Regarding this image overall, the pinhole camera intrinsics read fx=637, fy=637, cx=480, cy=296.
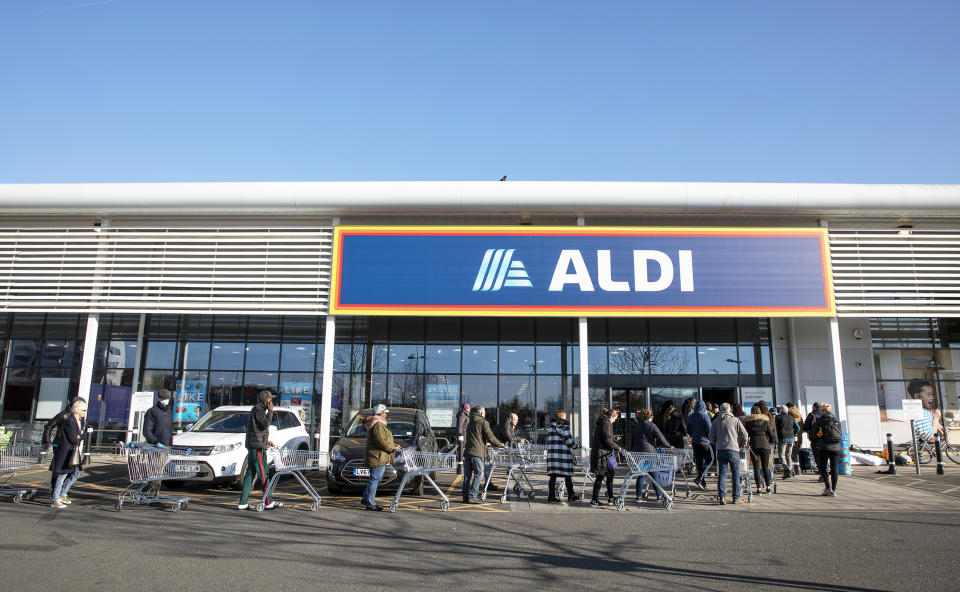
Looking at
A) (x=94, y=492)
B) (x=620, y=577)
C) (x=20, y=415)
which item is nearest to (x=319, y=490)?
(x=94, y=492)

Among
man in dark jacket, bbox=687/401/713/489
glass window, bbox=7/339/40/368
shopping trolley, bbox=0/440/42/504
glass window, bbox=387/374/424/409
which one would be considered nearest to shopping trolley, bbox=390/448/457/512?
man in dark jacket, bbox=687/401/713/489

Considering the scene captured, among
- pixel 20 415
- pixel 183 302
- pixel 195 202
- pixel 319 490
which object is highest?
pixel 195 202

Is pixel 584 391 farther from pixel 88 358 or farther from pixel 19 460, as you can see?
pixel 88 358

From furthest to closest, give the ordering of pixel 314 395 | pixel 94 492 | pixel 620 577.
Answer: pixel 314 395 < pixel 94 492 < pixel 620 577

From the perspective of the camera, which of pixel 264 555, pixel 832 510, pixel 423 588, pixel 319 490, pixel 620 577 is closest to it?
pixel 423 588

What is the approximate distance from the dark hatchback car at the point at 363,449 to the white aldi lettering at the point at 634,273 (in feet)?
16.3

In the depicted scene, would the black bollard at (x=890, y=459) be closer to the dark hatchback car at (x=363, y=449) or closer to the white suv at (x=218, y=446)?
the dark hatchback car at (x=363, y=449)

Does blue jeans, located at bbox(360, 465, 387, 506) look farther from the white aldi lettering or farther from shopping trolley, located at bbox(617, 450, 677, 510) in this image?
the white aldi lettering

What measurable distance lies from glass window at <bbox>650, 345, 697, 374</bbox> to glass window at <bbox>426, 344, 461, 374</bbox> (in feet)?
18.4

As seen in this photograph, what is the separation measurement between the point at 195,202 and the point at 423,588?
1288cm

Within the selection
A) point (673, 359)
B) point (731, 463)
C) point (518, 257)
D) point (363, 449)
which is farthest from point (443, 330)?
point (731, 463)

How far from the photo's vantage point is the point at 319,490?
1197 cm

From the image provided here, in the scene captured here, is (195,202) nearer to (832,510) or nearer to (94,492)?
(94,492)

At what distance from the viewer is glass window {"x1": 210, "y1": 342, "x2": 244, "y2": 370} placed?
18.5m
